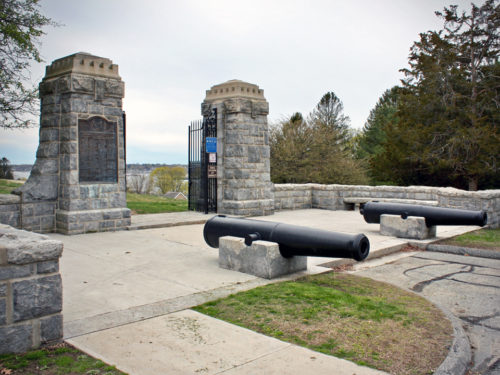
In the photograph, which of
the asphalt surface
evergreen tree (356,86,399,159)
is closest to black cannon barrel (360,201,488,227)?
the asphalt surface

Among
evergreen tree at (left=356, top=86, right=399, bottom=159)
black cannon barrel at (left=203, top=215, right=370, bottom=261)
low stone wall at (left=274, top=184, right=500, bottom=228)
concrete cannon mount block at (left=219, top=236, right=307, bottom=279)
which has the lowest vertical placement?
concrete cannon mount block at (left=219, top=236, right=307, bottom=279)

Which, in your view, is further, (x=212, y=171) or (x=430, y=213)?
(x=212, y=171)

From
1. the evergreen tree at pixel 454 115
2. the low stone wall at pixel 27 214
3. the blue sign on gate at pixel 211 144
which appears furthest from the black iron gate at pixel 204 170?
the evergreen tree at pixel 454 115

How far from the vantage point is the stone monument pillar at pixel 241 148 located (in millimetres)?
12656

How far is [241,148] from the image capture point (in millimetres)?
12727

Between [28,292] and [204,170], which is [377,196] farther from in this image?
[28,292]

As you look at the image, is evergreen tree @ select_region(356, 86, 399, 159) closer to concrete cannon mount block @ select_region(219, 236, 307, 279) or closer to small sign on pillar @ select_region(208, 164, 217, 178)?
small sign on pillar @ select_region(208, 164, 217, 178)

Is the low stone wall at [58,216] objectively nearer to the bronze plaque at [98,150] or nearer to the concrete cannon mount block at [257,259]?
the bronze plaque at [98,150]

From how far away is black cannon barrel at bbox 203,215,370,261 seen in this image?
5.23 meters

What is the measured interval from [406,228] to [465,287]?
125 inches

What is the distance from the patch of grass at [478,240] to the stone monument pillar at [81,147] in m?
6.71

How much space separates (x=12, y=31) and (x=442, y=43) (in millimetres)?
24264

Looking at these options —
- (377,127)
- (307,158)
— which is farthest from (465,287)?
(377,127)

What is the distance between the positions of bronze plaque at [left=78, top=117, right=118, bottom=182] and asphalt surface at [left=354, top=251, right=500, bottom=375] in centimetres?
565
